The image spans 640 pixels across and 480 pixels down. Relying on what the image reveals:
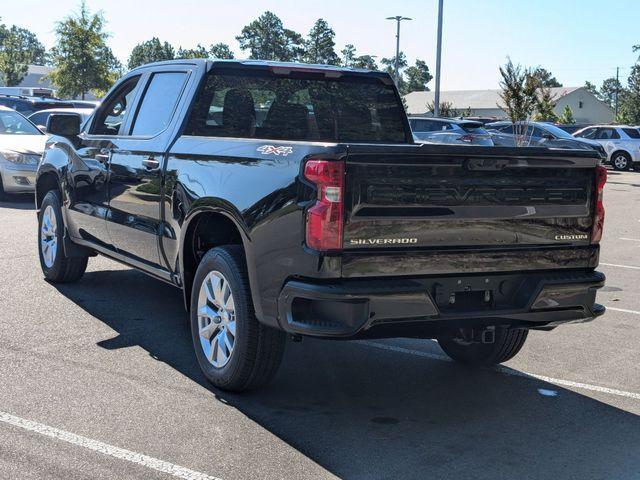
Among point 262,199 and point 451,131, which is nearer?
point 262,199

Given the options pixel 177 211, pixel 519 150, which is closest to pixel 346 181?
pixel 519 150

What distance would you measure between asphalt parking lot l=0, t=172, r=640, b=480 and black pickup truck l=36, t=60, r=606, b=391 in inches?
14.6

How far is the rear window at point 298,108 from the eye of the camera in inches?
242

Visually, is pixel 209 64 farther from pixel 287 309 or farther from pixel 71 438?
pixel 71 438

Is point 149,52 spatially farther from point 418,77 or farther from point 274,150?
point 274,150

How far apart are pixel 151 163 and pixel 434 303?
241 cm

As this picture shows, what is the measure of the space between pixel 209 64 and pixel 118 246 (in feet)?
5.32

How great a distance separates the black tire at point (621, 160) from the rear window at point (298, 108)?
2801cm

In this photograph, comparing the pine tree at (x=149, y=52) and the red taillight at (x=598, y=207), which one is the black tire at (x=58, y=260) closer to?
the red taillight at (x=598, y=207)

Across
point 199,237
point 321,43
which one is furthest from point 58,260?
point 321,43

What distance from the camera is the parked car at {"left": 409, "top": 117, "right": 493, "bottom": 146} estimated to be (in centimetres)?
2364

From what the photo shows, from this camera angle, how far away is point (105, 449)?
4258mm

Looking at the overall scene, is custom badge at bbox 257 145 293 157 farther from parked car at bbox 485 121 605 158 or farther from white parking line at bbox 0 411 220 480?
parked car at bbox 485 121 605 158

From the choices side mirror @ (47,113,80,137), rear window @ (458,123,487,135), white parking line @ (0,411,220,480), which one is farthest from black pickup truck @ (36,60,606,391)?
rear window @ (458,123,487,135)
